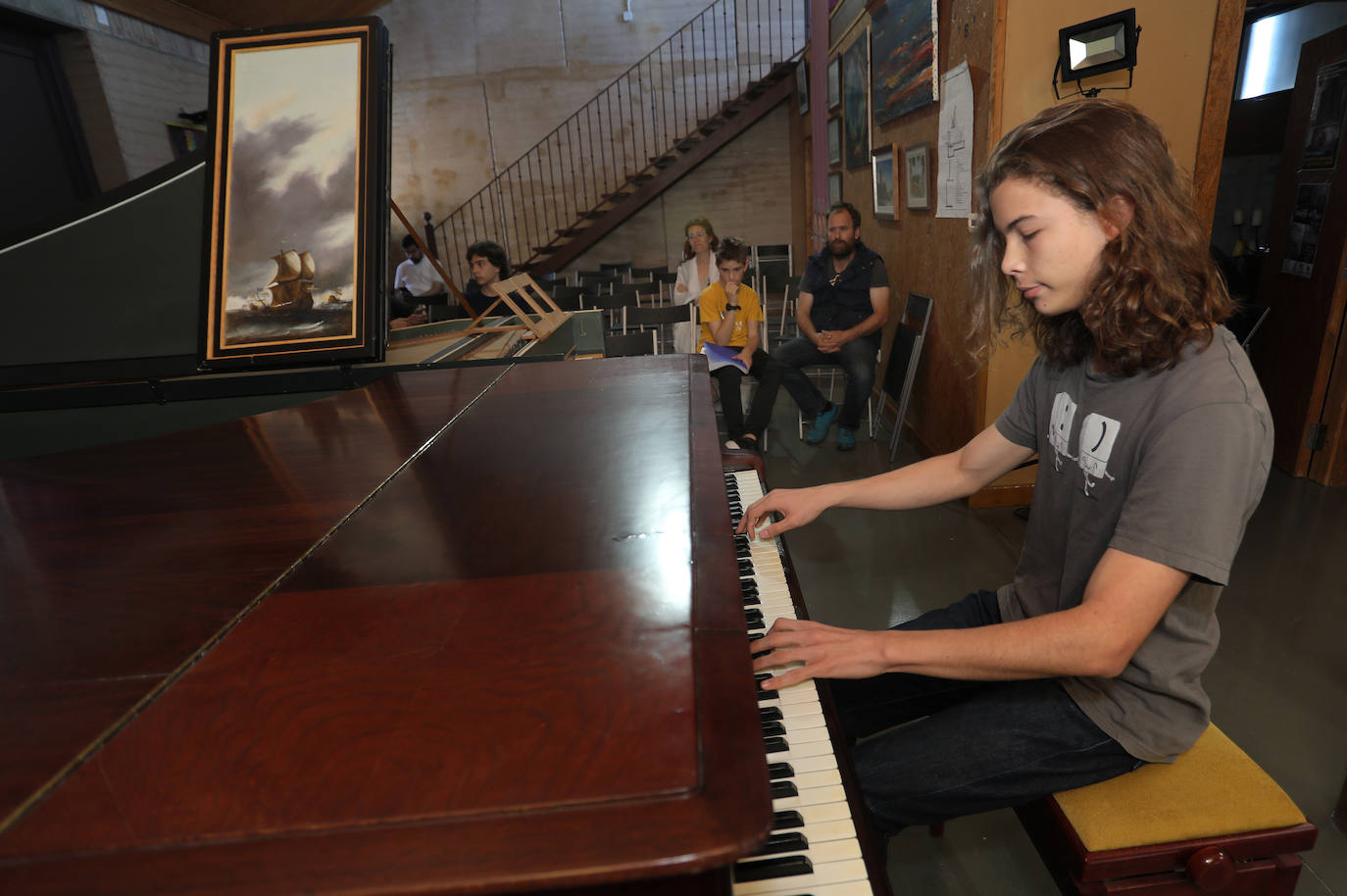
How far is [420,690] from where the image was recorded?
75cm

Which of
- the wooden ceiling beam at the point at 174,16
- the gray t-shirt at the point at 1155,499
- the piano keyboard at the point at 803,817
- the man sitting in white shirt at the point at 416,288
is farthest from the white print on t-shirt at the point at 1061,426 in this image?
the wooden ceiling beam at the point at 174,16

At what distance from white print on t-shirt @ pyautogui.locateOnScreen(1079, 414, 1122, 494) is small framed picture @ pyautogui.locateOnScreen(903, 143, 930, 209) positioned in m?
3.16

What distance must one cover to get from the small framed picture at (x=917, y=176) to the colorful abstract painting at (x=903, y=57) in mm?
230

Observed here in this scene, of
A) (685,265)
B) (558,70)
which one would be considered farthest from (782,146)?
(685,265)

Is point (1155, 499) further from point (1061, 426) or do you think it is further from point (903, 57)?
point (903, 57)

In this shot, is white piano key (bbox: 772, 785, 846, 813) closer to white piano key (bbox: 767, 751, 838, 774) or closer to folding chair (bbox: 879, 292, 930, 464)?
white piano key (bbox: 767, 751, 838, 774)

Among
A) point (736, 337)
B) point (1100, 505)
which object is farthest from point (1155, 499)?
point (736, 337)

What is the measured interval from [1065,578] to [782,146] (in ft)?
30.4

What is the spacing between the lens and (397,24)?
367 inches

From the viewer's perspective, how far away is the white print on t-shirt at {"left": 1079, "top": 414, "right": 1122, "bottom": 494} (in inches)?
44.9

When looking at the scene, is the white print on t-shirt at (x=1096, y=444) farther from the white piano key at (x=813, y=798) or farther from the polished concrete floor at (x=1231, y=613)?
the polished concrete floor at (x=1231, y=613)

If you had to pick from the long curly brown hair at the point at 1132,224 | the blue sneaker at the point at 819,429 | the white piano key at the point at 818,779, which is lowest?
the blue sneaker at the point at 819,429

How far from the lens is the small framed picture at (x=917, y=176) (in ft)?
13.0

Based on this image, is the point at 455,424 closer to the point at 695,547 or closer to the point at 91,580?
the point at 91,580
